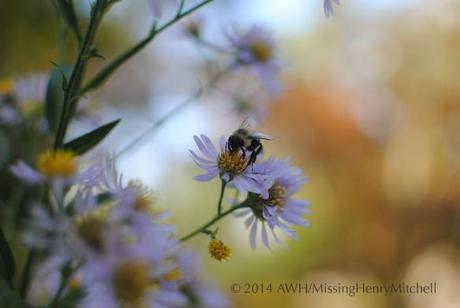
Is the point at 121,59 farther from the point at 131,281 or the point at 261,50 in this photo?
the point at 261,50

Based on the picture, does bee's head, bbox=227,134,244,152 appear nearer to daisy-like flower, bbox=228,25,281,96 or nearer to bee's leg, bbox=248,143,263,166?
bee's leg, bbox=248,143,263,166

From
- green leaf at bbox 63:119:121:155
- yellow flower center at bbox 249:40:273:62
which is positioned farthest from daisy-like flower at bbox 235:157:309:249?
yellow flower center at bbox 249:40:273:62

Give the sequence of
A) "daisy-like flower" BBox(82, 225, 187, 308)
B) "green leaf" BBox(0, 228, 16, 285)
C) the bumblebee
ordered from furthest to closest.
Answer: the bumblebee, "green leaf" BBox(0, 228, 16, 285), "daisy-like flower" BBox(82, 225, 187, 308)

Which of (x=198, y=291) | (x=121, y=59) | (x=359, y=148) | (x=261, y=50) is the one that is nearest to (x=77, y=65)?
(x=121, y=59)

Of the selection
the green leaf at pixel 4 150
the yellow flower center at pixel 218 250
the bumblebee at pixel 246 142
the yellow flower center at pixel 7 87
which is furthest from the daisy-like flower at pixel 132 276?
the yellow flower center at pixel 7 87

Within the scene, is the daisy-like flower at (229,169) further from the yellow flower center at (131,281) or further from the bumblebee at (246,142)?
the yellow flower center at (131,281)

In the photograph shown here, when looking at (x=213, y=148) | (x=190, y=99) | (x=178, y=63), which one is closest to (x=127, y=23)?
(x=178, y=63)
